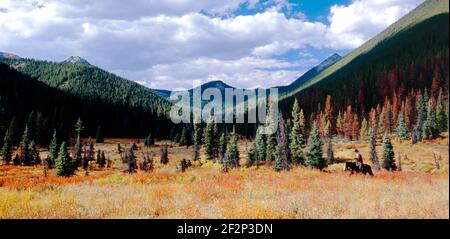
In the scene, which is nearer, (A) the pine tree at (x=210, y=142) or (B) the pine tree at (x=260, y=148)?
(B) the pine tree at (x=260, y=148)

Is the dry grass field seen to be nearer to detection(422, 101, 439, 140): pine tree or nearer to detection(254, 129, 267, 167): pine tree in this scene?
detection(254, 129, 267, 167): pine tree

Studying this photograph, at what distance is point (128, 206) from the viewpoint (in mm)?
11164

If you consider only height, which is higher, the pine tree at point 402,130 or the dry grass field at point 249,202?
the pine tree at point 402,130

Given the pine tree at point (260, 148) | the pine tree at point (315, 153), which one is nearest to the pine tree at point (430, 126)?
the pine tree at point (260, 148)

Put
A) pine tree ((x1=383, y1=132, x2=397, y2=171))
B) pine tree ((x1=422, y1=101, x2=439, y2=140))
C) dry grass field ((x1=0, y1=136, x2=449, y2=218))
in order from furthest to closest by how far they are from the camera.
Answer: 1. pine tree ((x1=422, y1=101, x2=439, y2=140))
2. pine tree ((x1=383, y1=132, x2=397, y2=171))
3. dry grass field ((x1=0, y1=136, x2=449, y2=218))

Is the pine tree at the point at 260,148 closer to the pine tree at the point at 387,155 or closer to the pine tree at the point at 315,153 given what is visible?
the pine tree at the point at 315,153

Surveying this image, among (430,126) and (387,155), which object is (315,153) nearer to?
(387,155)

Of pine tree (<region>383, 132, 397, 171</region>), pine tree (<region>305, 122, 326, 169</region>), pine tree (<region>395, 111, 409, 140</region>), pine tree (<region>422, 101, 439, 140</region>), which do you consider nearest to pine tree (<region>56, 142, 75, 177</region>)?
pine tree (<region>305, 122, 326, 169</region>)

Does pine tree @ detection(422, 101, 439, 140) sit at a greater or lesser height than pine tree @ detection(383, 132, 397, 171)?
greater

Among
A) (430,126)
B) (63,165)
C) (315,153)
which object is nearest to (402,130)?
(430,126)

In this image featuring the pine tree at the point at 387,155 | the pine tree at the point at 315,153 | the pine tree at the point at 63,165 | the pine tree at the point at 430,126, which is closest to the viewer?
the pine tree at the point at 63,165
